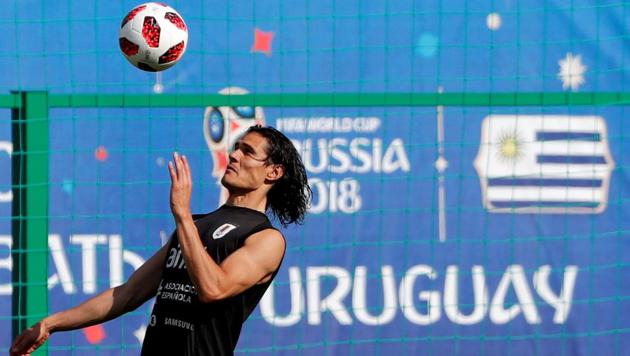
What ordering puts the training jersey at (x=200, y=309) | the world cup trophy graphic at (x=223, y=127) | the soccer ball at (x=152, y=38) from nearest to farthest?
the training jersey at (x=200, y=309), the soccer ball at (x=152, y=38), the world cup trophy graphic at (x=223, y=127)

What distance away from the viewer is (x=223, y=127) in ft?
18.3

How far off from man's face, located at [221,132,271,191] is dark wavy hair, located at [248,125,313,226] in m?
0.03

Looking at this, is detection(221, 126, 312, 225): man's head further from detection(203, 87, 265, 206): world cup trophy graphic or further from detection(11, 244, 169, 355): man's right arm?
detection(203, 87, 265, 206): world cup trophy graphic

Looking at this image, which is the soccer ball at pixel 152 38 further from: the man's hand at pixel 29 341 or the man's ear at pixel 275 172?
the man's hand at pixel 29 341

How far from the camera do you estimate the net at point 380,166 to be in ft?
18.2

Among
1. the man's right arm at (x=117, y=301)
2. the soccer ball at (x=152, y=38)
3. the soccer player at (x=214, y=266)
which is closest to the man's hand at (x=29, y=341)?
the soccer player at (x=214, y=266)

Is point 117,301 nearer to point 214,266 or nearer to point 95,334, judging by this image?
point 214,266

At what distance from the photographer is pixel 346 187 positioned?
18.6 feet

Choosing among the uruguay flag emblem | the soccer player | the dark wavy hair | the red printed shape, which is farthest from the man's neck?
the uruguay flag emblem

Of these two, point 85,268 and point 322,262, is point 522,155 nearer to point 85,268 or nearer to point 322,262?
point 322,262

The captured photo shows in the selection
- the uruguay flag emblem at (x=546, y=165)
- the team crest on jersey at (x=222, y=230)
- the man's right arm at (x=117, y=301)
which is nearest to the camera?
the team crest on jersey at (x=222, y=230)

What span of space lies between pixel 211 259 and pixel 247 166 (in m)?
0.61

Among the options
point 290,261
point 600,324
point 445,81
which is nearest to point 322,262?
point 290,261

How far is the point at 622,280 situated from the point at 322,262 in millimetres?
1571
